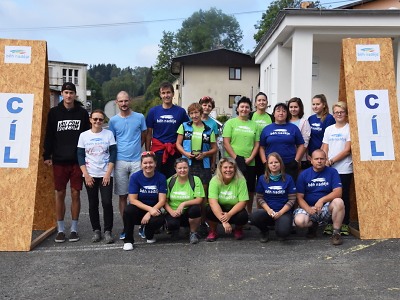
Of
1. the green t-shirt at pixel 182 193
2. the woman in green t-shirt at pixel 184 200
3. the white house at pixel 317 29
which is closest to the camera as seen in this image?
the woman in green t-shirt at pixel 184 200

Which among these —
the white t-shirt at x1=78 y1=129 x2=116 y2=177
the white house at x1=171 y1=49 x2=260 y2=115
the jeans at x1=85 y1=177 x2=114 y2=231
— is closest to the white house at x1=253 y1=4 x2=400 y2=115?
the white t-shirt at x1=78 y1=129 x2=116 y2=177

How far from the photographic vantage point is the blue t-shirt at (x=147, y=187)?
269 inches

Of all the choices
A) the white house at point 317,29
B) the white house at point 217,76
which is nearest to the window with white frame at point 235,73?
the white house at point 217,76

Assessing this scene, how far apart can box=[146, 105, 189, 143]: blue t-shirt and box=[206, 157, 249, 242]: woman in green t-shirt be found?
3.00 ft

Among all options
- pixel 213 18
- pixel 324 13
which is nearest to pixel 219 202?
pixel 324 13

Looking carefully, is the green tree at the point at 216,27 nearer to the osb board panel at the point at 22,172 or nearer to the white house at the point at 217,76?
the white house at the point at 217,76

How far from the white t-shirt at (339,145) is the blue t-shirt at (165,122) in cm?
213

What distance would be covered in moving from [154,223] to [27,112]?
232cm

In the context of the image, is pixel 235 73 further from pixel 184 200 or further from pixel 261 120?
pixel 184 200

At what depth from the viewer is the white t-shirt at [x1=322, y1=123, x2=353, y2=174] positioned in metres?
7.26

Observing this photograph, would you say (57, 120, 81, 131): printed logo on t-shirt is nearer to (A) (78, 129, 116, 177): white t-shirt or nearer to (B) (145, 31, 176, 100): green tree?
(A) (78, 129, 116, 177): white t-shirt

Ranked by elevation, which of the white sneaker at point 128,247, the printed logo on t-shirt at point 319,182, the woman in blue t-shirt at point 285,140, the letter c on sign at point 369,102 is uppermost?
the letter c on sign at point 369,102

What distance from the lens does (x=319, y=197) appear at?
6.93 m

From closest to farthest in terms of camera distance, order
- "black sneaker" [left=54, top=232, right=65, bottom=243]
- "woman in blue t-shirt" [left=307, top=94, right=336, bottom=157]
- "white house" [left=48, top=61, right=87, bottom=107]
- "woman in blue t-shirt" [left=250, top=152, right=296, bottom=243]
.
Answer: "woman in blue t-shirt" [left=250, top=152, right=296, bottom=243] → "black sneaker" [left=54, top=232, right=65, bottom=243] → "woman in blue t-shirt" [left=307, top=94, right=336, bottom=157] → "white house" [left=48, top=61, right=87, bottom=107]
